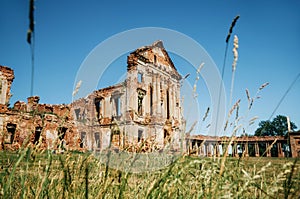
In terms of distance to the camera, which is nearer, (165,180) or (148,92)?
(165,180)

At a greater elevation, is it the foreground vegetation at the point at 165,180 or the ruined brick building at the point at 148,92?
the ruined brick building at the point at 148,92

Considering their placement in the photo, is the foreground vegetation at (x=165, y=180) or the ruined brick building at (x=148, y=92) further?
the ruined brick building at (x=148, y=92)

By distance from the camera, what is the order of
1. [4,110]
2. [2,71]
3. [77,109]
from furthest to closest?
1. [77,109]
2. [2,71]
3. [4,110]

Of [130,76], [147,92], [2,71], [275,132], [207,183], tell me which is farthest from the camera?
[275,132]

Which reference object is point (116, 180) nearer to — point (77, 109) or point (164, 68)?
point (164, 68)

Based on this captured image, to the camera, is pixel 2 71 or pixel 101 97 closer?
pixel 2 71

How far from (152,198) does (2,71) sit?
843 inches

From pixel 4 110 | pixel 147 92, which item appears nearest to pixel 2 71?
pixel 4 110

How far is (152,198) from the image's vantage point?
109 centimetres

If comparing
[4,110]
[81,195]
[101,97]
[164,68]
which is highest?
[164,68]

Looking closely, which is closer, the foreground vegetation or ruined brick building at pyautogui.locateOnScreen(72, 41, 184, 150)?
the foreground vegetation

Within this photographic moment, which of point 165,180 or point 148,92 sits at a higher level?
point 148,92

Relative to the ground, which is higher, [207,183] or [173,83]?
[173,83]

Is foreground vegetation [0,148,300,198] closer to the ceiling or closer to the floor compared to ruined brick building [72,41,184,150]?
closer to the floor
